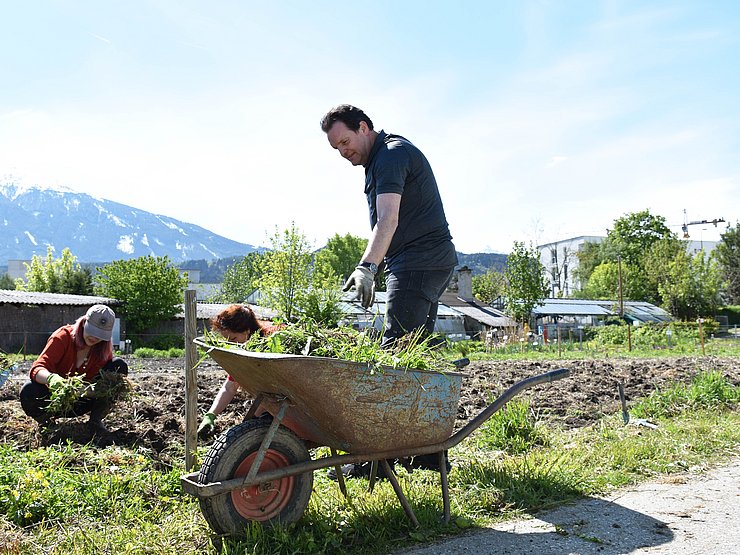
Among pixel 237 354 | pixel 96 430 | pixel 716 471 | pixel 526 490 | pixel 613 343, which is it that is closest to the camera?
pixel 237 354

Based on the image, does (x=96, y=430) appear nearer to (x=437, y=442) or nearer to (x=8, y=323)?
(x=437, y=442)

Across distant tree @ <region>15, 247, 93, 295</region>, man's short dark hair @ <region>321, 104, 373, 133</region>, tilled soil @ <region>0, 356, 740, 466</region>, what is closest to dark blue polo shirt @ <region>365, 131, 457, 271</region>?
man's short dark hair @ <region>321, 104, 373, 133</region>

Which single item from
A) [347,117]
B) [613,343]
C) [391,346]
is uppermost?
[347,117]

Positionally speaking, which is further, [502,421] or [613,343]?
[613,343]

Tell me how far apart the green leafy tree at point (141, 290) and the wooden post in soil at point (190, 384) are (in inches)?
1151

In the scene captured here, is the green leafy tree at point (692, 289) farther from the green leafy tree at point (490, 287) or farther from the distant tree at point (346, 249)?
the distant tree at point (346, 249)

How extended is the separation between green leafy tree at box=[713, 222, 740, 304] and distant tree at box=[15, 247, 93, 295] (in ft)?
191

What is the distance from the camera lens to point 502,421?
4.70m

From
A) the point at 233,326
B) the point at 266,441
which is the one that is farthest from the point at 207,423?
the point at 266,441

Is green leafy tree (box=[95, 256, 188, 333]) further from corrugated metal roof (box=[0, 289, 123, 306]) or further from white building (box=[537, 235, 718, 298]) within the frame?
white building (box=[537, 235, 718, 298])

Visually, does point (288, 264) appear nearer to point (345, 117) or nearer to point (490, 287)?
point (345, 117)

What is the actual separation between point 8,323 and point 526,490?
98.0 ft

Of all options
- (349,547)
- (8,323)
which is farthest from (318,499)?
(8,323)

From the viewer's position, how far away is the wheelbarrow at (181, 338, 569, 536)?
8.38 ft
